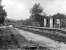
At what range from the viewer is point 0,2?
21891 mm

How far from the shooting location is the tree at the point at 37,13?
76.0m

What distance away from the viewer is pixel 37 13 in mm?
80688

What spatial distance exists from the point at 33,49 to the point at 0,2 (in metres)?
15.2

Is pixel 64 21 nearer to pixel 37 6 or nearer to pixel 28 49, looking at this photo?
pixel 37 6

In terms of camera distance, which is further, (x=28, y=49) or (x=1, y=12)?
(x=1, y=12)

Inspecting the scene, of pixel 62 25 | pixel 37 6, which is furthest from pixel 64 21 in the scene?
pixel 37 6

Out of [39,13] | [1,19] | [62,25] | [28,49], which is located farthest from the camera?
[39,13]

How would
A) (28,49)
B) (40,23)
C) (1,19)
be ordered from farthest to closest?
(40,23) < (1,19) < (28,49)

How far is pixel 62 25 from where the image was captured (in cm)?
5372

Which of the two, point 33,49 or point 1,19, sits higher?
point 1,19

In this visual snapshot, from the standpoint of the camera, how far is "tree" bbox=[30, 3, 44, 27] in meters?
76.0

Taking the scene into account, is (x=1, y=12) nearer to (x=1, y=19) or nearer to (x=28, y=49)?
(x=1, y=19)

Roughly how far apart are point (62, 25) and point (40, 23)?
75.8 feet

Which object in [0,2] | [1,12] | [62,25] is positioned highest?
[0,2]
